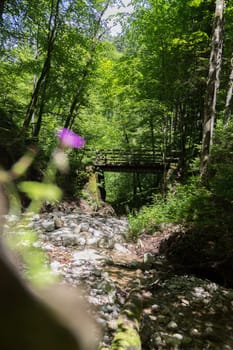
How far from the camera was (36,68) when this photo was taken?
11.5 meters

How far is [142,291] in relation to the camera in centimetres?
448

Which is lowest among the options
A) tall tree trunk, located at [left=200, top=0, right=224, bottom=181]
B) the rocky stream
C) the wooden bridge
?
the rocky stream

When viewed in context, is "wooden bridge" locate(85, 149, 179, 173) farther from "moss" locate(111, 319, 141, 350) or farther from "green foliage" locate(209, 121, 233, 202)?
"moss" locate(111, 319, 141, 350)

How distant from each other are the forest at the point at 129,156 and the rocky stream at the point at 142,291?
0.03 m

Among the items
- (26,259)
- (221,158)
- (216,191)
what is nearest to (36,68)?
(221,158)

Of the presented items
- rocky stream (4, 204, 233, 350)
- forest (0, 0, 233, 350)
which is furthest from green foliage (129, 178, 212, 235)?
rocky stream (4, 204, 233, 350)

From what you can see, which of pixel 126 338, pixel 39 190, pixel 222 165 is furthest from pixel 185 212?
pixel 39 190

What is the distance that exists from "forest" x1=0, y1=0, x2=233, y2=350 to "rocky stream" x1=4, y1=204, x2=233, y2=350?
0.09 feet

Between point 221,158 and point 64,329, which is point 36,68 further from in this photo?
point 64,329

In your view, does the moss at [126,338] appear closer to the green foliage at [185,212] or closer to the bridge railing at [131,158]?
the green foliage at [185,212]

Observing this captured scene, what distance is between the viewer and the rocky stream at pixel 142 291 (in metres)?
3.32

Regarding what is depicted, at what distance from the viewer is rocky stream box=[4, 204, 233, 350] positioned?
131 inches

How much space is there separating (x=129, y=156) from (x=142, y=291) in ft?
40.0

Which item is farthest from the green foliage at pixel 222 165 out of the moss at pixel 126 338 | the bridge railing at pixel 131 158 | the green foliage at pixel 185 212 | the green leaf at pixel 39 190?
the green leaf at pixel 39 190
